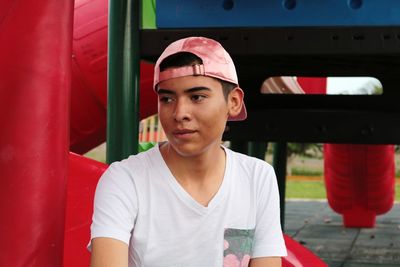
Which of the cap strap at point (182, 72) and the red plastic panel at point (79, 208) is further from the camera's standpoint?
the red plastic panel at point (79, 208)

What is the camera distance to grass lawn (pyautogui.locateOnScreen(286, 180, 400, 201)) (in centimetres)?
838

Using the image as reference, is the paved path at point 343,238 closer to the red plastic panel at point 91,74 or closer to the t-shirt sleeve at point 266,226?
the red plastic panel at point 91,74

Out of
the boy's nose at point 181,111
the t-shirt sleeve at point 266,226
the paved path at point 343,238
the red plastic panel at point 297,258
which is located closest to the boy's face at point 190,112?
the boy's nose at point 181,111

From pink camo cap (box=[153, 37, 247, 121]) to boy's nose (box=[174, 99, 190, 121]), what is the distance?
4cm

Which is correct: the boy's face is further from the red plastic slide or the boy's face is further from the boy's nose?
the red plastic slide

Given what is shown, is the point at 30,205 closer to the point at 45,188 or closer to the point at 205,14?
the point at 45,188

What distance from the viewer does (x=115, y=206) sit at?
960mm

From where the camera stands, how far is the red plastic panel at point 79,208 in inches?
52.7

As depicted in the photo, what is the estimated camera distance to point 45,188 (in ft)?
3.09

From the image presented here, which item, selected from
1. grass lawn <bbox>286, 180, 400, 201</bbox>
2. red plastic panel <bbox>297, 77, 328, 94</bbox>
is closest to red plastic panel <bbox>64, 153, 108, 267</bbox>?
red plastic panel <bbox>297, 77, 328, 94</bbox>

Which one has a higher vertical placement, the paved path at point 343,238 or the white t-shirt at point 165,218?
the white t-shirt at point 165,218

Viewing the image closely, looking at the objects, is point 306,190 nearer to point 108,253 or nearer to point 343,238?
point 343,238

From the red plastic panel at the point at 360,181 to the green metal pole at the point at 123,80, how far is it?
9.60ft

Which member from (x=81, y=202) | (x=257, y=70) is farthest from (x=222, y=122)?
(x=257, y=70)
